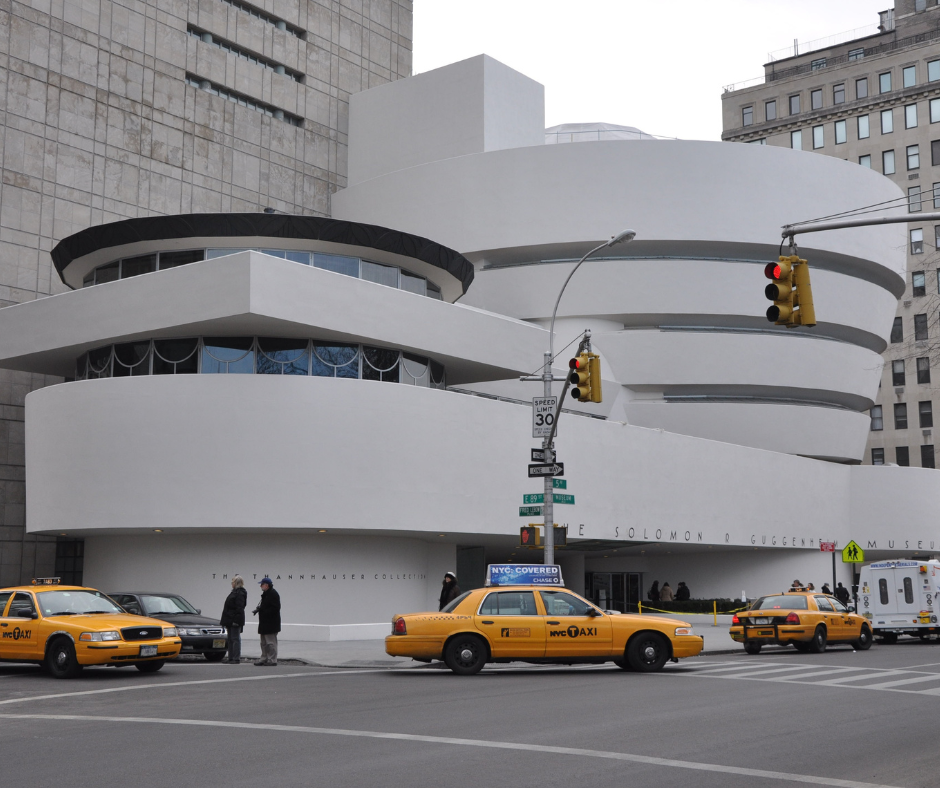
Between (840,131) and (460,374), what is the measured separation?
62.8 m

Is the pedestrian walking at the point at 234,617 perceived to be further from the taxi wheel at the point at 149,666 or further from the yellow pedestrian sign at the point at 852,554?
the yellow pedestrian sign at the point at 852,554

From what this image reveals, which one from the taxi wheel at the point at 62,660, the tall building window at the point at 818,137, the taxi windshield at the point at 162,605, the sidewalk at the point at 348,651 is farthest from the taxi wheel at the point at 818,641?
the tall building window at the point at 818,137

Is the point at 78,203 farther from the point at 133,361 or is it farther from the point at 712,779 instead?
the point at 712,779

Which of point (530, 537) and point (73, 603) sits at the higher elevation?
point (530, 537)

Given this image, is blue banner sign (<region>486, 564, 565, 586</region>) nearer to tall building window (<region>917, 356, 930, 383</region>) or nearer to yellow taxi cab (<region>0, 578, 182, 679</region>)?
yellow taxi cab (<region>0, 578, 182, 679</region>)

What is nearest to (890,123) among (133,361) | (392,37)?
(392,37)

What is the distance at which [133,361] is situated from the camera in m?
32.5

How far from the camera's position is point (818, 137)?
297ft

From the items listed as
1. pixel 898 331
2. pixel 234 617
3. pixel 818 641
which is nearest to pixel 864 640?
pixel 818 641

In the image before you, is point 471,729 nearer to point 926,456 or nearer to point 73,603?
point 73,603

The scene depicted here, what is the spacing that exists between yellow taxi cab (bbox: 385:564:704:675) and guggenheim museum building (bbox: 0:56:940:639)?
464 inches

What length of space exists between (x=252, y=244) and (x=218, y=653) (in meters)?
14.4

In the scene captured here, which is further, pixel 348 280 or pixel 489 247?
pixel 489 247

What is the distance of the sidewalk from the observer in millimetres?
22422
